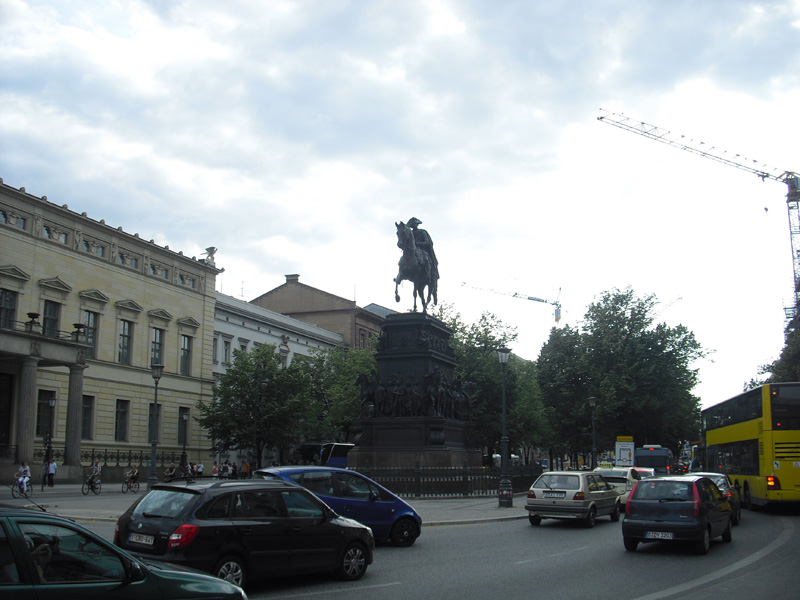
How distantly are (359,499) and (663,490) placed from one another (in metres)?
5.97

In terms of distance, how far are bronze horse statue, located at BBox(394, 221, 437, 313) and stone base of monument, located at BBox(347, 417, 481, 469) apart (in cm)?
528

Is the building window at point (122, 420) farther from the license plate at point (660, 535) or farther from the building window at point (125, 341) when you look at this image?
the license plate at point (660, 535)

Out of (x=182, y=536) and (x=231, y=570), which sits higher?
(x=182, y=536)

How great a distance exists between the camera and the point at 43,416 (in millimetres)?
45969

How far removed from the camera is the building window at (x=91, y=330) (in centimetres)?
5012

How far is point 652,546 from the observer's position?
16.4 m

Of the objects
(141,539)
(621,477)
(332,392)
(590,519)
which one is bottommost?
(590,519)

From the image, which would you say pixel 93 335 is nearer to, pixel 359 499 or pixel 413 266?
pixel 413 266

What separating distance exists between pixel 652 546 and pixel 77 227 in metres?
42.9

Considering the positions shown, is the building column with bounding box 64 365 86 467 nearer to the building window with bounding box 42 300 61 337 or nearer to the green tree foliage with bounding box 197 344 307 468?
the building window with bounding box 42 300 61 337

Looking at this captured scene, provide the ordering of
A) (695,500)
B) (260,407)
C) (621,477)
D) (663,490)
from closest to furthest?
(695,500), (663,490), (621,477), (260,407)

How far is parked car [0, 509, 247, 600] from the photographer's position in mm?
5047

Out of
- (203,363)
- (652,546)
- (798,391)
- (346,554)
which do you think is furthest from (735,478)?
(203,363)

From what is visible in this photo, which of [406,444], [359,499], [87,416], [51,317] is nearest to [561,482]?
[359,499]
